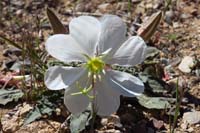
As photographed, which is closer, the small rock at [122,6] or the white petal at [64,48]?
the white petal at [64,48]

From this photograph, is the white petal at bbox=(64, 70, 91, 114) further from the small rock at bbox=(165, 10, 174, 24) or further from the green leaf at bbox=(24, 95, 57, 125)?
the small rock at bbox=(165, 10, 174, 24)

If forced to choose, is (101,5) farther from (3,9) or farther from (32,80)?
(32,80)

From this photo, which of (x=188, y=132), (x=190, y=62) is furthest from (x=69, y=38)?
(x=190, y=62)

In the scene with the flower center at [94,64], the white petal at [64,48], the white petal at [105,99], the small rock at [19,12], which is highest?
the small rock at [19,12]

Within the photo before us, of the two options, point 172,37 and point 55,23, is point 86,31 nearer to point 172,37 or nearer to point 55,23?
point 55,23

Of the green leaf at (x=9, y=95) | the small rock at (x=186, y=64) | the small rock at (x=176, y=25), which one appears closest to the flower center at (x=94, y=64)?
the green leaf at (x=9, y=95)

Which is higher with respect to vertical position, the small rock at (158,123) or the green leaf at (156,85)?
A: the green leaf at (156,85)

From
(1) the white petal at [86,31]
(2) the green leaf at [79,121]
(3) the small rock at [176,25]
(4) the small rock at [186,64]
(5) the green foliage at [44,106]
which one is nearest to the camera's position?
(1) the white petal at [86,31]

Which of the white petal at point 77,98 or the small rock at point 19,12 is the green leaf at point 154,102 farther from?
the small rock at point 19,12
